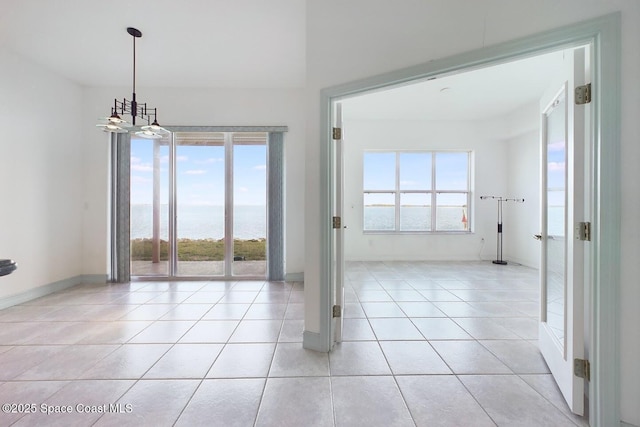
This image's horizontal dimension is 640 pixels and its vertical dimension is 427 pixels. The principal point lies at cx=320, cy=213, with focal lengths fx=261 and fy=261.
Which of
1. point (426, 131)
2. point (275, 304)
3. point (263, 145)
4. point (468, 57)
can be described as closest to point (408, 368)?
point (275, 304)

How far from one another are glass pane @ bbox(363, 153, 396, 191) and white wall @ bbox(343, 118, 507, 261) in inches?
10.0

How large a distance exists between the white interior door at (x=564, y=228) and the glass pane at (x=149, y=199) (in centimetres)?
524

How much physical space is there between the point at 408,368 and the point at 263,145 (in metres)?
4.03

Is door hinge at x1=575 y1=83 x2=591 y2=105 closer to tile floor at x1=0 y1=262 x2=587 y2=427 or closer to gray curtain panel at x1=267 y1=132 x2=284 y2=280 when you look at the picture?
tile floor at x1=0 y1=262 x2=587 y2=427

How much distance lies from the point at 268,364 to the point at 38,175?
440 centimetres

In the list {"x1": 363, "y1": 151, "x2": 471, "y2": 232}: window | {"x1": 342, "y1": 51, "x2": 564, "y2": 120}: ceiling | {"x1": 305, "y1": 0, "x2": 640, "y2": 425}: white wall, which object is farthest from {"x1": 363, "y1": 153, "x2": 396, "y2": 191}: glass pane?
{"x1": 305, "y1": 0, "x2": 640, "y2": 425}: white wall

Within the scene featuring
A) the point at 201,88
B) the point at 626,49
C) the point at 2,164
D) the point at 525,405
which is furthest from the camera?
the point at 201,88

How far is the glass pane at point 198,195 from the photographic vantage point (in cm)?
469

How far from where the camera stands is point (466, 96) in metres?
4.93

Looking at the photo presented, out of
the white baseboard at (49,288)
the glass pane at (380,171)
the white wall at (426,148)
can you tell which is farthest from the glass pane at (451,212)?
the white baseboard at (49,288)

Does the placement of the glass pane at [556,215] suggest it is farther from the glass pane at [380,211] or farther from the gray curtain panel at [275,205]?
the glass pane at [380,211]

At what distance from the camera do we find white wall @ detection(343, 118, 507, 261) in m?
6.29

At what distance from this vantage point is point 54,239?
4.02m

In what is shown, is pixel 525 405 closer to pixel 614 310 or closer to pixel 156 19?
pixel 614 310
